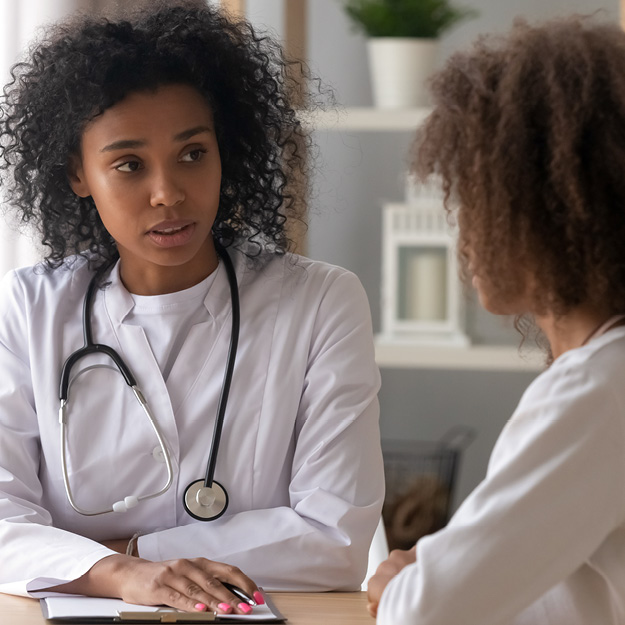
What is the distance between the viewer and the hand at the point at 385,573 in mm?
971

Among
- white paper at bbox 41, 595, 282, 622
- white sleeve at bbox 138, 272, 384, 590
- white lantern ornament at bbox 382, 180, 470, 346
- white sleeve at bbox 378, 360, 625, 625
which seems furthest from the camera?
white lantern ornament at bbox 382, 180, 470, 346

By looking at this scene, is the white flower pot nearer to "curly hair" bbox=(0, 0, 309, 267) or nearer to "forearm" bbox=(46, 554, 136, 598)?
"curly hair" bbox=(0, 0, 309, 267)

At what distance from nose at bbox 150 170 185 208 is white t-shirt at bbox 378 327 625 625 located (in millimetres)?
720

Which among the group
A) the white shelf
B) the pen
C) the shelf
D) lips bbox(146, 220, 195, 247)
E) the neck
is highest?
the shelf

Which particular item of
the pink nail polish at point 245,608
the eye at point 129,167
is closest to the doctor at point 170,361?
the eye at point 129,167

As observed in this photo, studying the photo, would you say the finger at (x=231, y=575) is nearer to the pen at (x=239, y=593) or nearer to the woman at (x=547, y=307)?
the pen at (x=239, y=593)

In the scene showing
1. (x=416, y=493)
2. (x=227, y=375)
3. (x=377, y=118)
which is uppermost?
(x=377, y=118)

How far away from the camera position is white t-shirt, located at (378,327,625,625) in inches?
31.4

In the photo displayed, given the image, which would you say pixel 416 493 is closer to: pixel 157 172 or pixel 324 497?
pixel 324 497

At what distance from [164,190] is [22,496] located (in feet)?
1.59

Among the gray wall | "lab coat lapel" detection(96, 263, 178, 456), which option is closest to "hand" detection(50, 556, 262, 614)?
"lab coat lapel" detection(96, 263, 178, 456)

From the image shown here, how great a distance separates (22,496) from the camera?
143 cm

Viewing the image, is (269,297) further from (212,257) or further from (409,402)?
(409,402)

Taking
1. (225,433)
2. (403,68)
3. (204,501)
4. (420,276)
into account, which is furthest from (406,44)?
(204,501)
